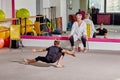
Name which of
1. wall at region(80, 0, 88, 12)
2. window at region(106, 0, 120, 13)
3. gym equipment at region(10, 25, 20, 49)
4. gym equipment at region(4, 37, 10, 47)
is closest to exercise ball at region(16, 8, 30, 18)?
gym equipment at region(10, 25, 20, 49)

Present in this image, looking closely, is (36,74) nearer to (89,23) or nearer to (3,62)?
(3,62)

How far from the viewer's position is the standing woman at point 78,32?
7598mm

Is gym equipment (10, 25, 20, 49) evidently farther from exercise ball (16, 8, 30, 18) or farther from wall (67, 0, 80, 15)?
wall (67, 0, 80, 15)

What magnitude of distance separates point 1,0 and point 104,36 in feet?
11.9

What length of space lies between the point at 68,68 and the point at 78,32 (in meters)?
2.10

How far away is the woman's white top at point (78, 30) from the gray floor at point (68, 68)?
53 cm

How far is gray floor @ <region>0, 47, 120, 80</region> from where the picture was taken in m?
5.05

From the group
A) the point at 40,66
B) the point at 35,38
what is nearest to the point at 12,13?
the point at 35,38

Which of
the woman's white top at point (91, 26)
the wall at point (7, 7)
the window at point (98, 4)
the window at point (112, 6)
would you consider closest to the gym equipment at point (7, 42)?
the wall at point (7, 7)

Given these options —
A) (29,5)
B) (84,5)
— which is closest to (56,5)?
(29,5)

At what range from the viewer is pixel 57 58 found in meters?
5.72

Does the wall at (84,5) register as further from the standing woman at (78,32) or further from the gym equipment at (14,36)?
the gym equipment at (14,36)

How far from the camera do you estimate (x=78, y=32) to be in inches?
301

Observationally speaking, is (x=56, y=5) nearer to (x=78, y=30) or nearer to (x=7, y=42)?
(x=7, y=42)
